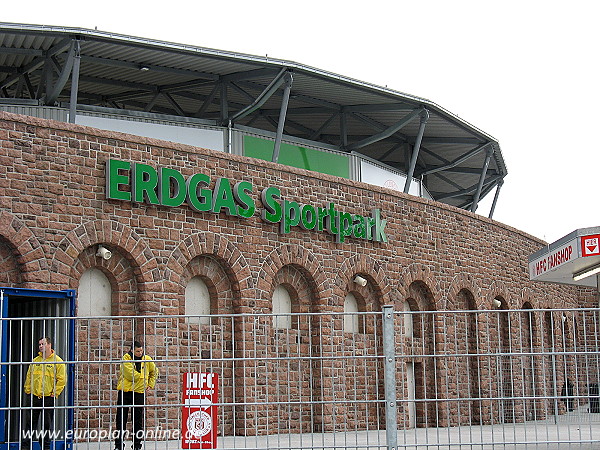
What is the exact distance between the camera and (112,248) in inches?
698

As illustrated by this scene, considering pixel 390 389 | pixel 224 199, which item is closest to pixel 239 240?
pixel 224 199

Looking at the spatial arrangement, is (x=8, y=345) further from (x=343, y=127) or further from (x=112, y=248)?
(x=343, y=127)

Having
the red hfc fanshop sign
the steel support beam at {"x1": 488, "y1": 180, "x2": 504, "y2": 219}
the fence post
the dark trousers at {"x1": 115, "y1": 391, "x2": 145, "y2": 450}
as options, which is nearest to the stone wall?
the dark trousers at {"x1": 115, "y1": 391, "x2": 145, "y2": 450}

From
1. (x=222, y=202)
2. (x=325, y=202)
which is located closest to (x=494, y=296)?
(x=325, y=202)

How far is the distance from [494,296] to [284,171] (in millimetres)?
9711

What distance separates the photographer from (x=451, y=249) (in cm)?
2612

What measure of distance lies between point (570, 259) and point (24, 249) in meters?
9.01

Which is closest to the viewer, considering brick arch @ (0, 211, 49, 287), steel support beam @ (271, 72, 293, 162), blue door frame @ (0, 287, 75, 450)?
blue door frame @ (0, 287, 75, 450)

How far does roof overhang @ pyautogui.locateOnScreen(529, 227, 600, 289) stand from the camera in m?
16.6

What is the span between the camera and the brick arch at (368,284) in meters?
22.0

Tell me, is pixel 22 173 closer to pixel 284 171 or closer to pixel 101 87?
pixel 284 171

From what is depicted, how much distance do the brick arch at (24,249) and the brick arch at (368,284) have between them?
732 centimetres

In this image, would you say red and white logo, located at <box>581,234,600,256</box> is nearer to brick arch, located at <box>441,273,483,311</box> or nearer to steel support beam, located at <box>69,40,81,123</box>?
brick arch, located at <box>441,273,483,311</box>

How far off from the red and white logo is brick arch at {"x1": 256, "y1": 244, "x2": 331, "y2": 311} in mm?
6302
